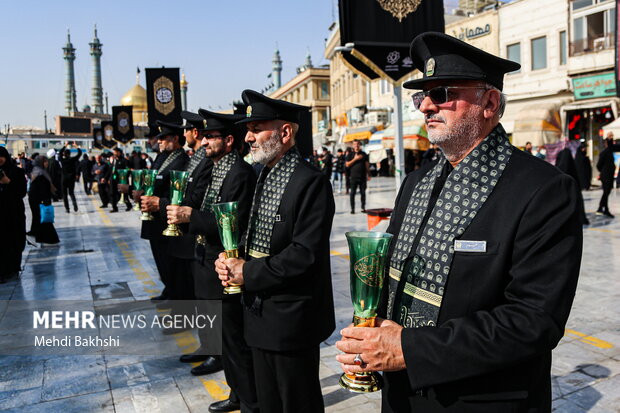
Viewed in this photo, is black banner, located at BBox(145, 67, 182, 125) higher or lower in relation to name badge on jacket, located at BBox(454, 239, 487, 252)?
higher

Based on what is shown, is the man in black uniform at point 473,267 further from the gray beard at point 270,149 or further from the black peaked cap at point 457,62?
the gray beard at point 270,149

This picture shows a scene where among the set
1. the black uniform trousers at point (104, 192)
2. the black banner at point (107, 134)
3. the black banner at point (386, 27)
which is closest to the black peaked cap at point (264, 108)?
the black banner at point (386, 27)

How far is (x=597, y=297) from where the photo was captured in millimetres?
6020

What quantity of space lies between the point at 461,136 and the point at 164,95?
41.0 feet

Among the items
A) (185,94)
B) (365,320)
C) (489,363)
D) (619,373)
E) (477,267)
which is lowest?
(619,373)

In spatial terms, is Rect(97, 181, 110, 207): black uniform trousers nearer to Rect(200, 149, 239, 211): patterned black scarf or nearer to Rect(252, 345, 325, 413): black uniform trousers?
Rect(200, 149, 239, 211): patterned black scarf

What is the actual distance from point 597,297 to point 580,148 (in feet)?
50.3

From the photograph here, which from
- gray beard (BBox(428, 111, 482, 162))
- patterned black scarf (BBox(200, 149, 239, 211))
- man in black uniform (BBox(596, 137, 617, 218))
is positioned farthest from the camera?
man in black uniform (BBox(596, 137, 617, 218))

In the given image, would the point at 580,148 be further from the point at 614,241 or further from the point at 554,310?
the point at 554,310

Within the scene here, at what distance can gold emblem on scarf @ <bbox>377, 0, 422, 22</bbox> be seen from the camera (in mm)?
5985

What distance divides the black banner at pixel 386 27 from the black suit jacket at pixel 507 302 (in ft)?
15.4

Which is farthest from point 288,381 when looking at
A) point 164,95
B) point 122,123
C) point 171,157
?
point 122,123

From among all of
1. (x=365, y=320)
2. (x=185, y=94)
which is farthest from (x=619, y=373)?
(x=185, y=94)

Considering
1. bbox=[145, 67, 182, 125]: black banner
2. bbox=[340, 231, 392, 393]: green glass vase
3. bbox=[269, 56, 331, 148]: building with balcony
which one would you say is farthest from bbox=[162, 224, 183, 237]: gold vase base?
bbox=[269, 56, 331, 148]: building with balcony
